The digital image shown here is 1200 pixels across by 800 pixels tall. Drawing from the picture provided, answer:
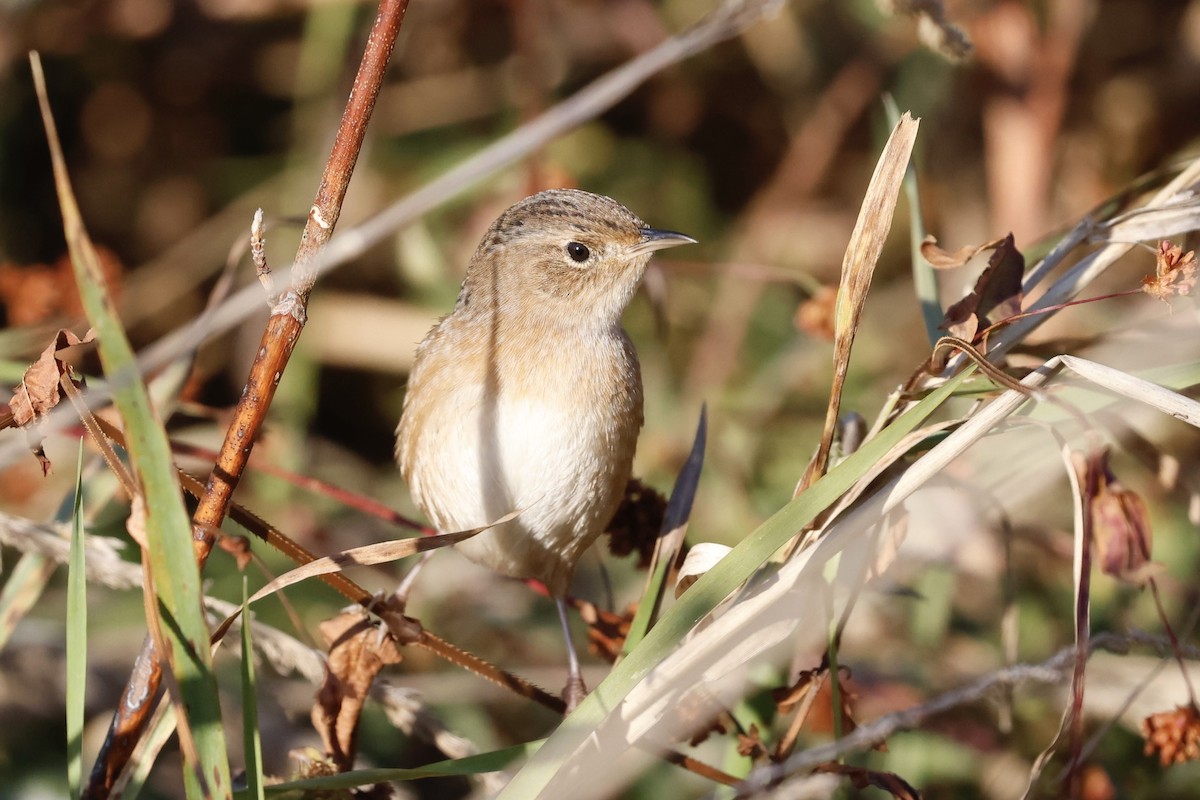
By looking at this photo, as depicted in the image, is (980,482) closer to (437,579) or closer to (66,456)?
(437,579)

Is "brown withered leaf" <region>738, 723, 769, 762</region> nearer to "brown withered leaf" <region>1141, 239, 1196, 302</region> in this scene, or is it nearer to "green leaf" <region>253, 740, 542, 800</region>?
"green leaf" <region>253, 740, 542, 800</region>

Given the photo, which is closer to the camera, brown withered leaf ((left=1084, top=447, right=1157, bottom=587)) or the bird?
brown withered leaf ((left=1084, top=447, right=1157, bottom=587))

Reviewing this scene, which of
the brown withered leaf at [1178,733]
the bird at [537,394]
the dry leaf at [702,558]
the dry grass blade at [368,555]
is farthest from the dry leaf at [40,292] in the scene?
the brown withered leaf at [1178,733]

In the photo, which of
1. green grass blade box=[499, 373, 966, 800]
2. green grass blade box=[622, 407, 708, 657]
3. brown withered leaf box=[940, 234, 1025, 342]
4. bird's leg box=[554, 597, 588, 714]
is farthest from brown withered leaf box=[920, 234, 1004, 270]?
bird's leg box=[554, 597, 588, 714]

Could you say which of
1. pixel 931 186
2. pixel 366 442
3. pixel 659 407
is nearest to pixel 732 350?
pixel 659 407

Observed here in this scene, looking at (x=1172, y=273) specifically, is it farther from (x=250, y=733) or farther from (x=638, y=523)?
(x=250, y=733)

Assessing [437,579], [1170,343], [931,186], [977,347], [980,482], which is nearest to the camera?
[977,347]
